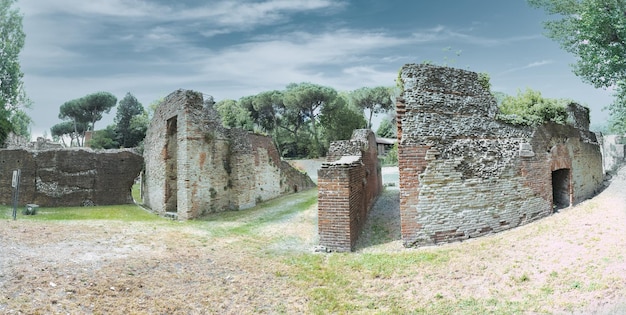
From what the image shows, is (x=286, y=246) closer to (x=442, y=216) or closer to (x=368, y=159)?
(x=442, y=216)

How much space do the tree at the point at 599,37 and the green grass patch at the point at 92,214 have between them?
20209 mm

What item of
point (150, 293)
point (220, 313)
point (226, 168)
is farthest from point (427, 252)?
point (226, 168)

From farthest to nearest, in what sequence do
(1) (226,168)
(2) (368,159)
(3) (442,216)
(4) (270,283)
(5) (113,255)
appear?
(1) (226,168) < (2) (368,159) < (3) (442,216) < (5) (113,255) < (4) (270,283)

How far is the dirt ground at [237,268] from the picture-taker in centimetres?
576

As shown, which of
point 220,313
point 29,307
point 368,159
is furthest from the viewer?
point 368,159

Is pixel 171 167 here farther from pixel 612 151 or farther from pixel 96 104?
pixel 96 104

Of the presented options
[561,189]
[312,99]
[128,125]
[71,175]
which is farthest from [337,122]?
[561,189]

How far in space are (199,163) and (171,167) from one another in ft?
8.08

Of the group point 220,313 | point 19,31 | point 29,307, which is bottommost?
point 220,313

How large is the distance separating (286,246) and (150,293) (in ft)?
13.6

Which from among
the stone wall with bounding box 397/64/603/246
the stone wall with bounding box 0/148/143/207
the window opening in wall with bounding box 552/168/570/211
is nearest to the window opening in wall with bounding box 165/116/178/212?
the stone wall with bounding box 0/148/143/207

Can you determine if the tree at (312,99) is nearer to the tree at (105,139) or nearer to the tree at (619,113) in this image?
the tree at (105,139)

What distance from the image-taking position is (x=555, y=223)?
29.4ft

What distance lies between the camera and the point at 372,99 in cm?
5328
